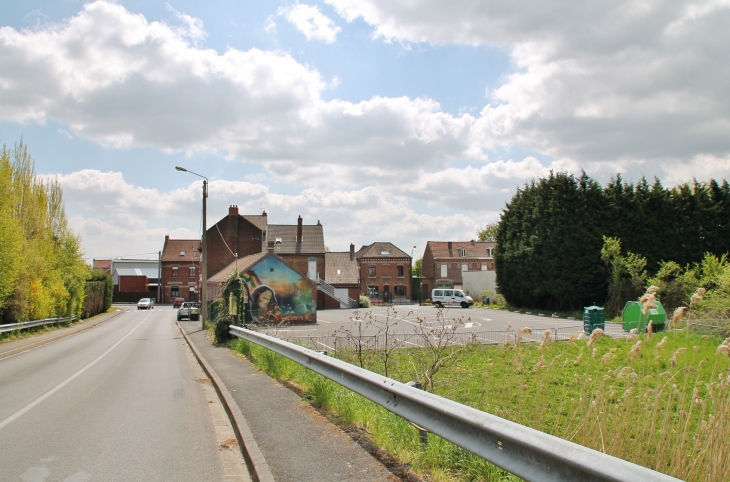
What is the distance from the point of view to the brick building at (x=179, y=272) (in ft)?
292

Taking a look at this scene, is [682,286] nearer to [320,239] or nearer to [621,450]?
[621,450]

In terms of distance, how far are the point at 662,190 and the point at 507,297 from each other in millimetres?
14425

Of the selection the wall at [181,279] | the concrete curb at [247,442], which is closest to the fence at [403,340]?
the concrete curb at [247,442]

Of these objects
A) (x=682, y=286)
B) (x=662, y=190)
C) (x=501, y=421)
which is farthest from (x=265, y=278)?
(x=501, y=421)

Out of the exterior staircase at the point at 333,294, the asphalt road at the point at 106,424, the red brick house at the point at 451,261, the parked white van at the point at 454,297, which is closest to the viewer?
the asphalt road at the point at 106,424

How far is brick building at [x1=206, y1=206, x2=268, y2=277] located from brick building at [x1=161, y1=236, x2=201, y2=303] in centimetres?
2166

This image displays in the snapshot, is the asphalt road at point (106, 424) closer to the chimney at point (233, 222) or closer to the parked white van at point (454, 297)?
the parked white van at point (454, 297)

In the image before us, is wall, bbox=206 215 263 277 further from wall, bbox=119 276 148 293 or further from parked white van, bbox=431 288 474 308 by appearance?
wall, bbox=119 276 148 293

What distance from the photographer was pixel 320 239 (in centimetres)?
7025

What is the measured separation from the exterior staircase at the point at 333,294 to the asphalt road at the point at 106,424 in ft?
146

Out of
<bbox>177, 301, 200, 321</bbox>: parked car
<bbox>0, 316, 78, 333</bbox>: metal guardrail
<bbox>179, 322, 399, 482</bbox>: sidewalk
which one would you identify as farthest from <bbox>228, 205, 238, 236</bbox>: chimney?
<bbox>179, 322, 399, 482</bbox>: sidewalk

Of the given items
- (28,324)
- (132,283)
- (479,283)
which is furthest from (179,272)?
(28,324)

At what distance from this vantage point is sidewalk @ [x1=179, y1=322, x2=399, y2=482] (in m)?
5.19

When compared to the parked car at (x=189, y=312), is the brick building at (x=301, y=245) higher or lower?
higher
